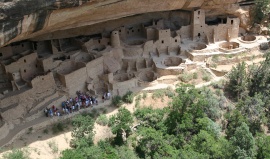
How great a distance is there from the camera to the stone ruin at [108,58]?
47.7 ft

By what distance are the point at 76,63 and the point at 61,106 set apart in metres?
2.41

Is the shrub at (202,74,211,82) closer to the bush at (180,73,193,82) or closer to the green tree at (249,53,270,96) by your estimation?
the bush at (180,73,193,82)

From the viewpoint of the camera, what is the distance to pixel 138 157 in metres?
13.7

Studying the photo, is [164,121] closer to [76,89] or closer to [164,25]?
[76,89]

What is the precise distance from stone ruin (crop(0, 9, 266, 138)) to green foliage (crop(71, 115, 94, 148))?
1.64 meters

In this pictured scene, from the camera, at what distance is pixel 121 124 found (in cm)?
1393

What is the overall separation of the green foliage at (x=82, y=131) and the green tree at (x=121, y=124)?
0.96 meters

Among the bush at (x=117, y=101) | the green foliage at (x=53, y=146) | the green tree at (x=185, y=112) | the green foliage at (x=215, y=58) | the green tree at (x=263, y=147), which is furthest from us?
the green foliage at (x=215, y=58)

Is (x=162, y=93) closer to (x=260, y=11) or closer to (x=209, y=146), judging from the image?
(x=209, y=146)

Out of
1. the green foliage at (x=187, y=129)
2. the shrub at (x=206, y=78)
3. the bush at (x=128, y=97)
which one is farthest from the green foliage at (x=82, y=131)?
the shrub at (x=206, y=78)

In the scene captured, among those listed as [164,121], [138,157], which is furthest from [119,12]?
[138,157]

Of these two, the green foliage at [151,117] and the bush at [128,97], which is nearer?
the green foliage at [151,117]

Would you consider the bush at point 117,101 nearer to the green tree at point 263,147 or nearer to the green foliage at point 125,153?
the green foliage at point 125,153

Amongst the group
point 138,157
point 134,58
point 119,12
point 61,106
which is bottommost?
point 138,157
